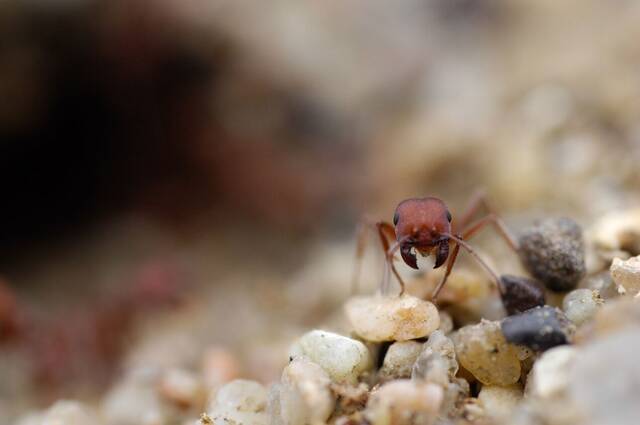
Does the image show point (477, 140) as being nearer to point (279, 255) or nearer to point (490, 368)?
point (279, 255)

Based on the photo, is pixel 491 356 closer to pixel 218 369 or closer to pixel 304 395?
pixel 304 395

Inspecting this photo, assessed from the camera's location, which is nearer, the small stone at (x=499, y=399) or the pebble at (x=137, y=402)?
the small stone at (x=499, y=399)

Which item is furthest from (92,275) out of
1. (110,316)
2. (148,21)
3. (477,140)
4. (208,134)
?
(477,140)

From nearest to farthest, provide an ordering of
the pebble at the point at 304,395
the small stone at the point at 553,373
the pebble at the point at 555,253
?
1. the small stone at the point at 553,373
2. the pebble at the point at 304,395
3. the pebble at the point at 555,253

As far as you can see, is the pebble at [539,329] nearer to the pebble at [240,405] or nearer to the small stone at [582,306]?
the small stone at [582,306]

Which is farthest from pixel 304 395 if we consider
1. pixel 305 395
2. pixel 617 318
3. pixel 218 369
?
pixel 218 369

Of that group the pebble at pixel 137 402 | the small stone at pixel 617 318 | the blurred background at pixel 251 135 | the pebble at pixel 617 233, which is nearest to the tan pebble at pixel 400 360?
the small stone at pixel 617 318

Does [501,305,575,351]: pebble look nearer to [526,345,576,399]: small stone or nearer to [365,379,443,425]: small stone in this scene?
[526,345,576,399]: small stone

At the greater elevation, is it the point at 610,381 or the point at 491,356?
the point at 491,356
